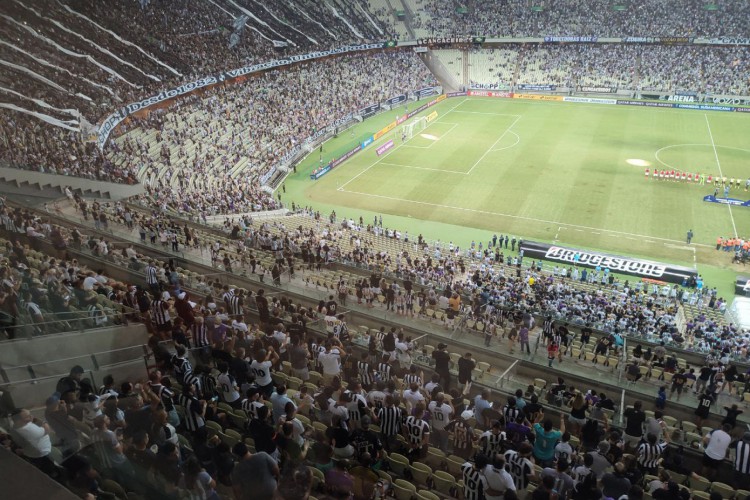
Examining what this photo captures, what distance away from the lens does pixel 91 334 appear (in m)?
11.4

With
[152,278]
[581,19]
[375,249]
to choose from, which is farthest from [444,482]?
[581,19]

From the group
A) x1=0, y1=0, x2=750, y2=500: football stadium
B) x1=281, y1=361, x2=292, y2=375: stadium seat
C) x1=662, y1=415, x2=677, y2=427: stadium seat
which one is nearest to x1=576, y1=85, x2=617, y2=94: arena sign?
x1=0, y1=0, x2=750, y2=500: football stadium

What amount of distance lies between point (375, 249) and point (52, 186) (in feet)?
56.4

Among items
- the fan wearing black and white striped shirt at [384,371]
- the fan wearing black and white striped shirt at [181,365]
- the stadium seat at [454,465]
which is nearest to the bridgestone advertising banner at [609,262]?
the fan wearing black and white striped shirt at [384,371]

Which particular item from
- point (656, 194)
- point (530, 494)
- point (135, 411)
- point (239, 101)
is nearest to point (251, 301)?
point (135, 411)

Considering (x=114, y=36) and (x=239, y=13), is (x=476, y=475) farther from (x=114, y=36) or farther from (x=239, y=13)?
(x=239, y=13)

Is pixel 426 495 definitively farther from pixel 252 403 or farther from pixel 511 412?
pixel 252 403

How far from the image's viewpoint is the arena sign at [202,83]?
3973cm

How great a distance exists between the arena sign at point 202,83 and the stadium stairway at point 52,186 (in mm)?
6991

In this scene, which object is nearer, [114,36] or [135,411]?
[135,411]

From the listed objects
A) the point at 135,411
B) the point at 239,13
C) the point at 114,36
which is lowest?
the point at 135,411

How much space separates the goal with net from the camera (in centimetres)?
5596

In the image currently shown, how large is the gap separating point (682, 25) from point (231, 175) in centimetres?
6269

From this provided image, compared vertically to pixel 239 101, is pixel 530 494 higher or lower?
lower
